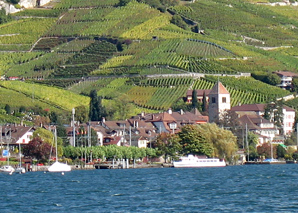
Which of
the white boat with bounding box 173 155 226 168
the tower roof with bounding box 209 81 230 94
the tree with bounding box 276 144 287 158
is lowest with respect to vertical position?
the white boat with bounding box 173 155 226 168

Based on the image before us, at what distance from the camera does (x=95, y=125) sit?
155375 mm

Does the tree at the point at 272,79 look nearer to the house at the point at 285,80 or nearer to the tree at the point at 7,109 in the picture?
the house at the point at 285,80

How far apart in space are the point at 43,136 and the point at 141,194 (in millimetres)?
49121

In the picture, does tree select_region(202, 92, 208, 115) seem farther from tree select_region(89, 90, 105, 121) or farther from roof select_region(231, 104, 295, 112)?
tree select_region(89, 90, 105, 121)

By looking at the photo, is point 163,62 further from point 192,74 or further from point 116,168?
point 116,168

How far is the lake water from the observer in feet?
258

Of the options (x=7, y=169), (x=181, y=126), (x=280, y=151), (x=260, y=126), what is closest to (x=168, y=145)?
(x=181, y=126)

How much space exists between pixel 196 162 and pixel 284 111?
41.4m

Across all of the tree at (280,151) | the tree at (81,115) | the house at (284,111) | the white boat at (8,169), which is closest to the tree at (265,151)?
the tree at (280,151)

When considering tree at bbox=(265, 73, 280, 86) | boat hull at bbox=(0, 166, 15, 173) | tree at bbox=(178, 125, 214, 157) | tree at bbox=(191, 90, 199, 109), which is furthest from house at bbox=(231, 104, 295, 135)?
boat hull at bbox=(0, 166, 15, 173)

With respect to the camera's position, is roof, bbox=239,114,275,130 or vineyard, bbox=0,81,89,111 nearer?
roof, bbox=239,114,275,130

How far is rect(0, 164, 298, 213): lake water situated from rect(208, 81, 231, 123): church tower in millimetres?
48091

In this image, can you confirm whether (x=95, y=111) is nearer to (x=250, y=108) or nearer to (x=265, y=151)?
(x=250, y=108)

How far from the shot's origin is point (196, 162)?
13450cm
